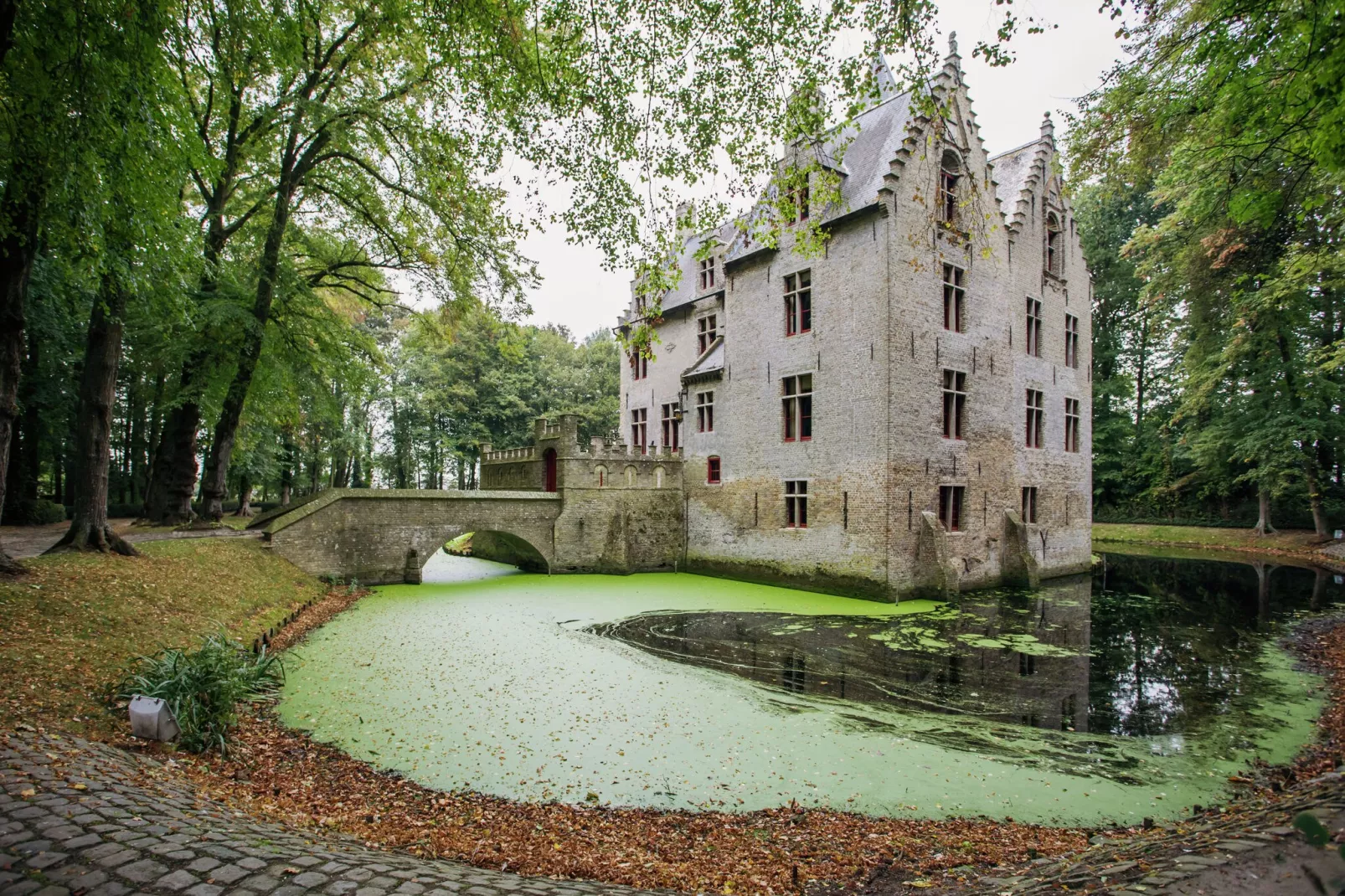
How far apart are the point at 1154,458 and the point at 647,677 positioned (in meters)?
30.8

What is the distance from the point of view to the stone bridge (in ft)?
49.9

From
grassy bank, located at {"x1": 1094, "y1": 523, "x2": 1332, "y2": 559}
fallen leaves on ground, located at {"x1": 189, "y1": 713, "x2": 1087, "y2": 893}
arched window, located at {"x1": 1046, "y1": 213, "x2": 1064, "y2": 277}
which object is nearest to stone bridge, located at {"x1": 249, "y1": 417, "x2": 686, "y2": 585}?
fallen leaves on ground, located at {"x1": 189, "y1": 713, "x2": 1087, "y2": 893}

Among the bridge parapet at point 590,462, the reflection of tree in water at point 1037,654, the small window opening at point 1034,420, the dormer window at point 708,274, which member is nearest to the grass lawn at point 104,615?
the reflection of tree in water at point 1037,654

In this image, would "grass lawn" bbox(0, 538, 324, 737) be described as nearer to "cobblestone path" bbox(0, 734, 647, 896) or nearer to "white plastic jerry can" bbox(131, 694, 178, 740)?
"white plastic jerry can" bbox(131, 694, 178, 740)

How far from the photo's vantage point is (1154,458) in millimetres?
29516

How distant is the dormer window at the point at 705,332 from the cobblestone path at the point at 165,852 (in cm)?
1921

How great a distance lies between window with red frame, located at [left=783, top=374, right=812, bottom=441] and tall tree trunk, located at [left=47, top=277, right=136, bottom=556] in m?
13.5

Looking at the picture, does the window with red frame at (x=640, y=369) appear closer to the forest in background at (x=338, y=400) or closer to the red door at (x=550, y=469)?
the forest in background at (x=338, y=400)

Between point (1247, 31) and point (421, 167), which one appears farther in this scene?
point (421, 167)

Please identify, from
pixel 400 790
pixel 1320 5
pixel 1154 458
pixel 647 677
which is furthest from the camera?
pixel 1154 458

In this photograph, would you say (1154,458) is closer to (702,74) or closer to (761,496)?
(761,496)

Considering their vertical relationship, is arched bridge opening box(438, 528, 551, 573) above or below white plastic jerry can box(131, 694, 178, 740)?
below

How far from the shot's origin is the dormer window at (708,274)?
74.0ft

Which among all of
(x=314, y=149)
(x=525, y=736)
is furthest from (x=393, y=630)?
(x=314, y=149)
